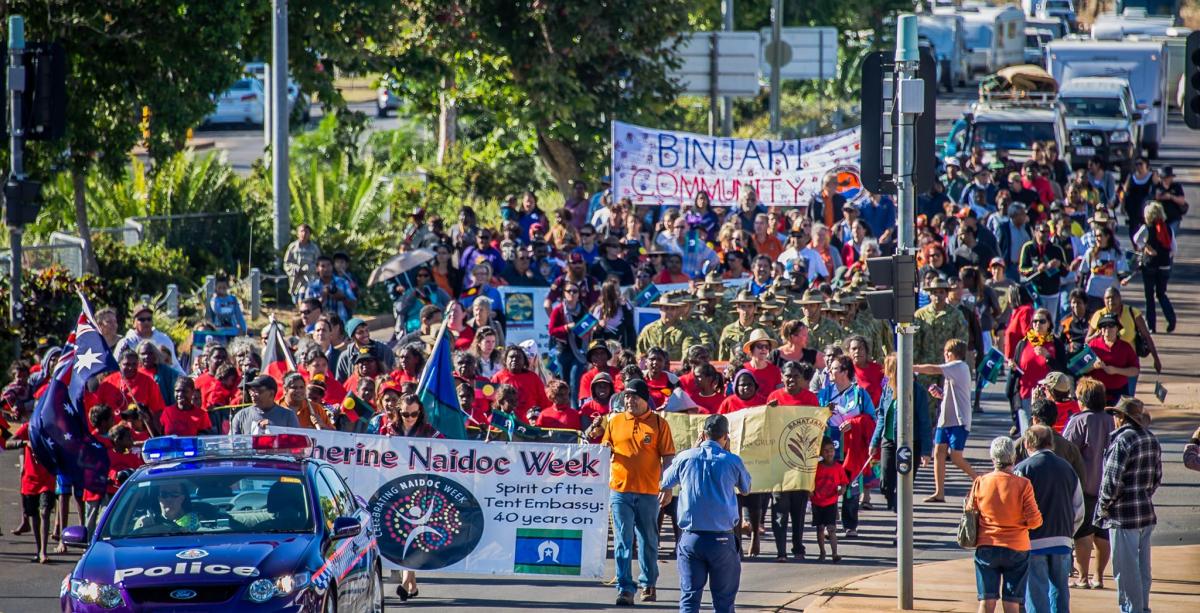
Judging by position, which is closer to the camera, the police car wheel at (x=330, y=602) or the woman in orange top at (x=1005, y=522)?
the police car wheel at (x=330, y=602)

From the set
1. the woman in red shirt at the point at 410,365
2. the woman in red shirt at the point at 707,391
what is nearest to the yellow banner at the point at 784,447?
the woman in red shirt at the point at 707,391

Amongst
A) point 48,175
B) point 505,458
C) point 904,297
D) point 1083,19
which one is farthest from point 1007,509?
point 1083,19

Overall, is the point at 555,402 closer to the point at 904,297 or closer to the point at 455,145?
the point at 904,297

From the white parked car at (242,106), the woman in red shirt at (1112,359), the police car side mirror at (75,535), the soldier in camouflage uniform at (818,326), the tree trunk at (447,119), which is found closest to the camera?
the police car side mirror at (75,535)

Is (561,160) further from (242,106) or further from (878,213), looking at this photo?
(242,106)

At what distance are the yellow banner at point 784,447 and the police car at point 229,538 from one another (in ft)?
11.3

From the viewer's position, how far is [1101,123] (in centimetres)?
3806

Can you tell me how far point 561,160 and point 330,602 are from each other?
22.0 metres

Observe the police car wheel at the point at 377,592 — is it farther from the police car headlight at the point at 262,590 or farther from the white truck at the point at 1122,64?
the white truck at the point at 1122,64

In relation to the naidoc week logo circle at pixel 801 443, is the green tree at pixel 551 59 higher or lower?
higher

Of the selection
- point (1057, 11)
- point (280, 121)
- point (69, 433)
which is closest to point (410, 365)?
point (69, 433)

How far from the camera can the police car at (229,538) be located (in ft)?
33.2

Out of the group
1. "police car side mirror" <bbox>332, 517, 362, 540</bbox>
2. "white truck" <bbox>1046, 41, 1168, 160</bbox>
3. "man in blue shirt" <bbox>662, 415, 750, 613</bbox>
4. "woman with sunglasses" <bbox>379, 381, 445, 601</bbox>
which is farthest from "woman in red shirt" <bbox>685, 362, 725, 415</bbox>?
"white truck" <bbox>1046, 41, 1168, 160</bbox>

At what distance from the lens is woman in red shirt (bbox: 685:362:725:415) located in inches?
577
